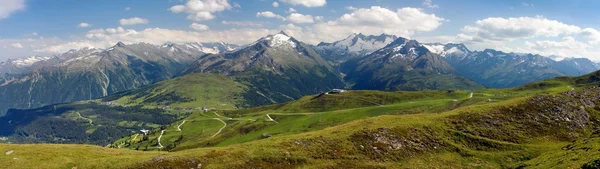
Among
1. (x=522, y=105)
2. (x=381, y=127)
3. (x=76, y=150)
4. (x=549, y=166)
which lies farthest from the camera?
(x=522, y=105)

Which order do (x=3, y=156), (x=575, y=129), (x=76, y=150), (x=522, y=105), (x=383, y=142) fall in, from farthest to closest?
(x=522, y=105) < (x=575, y=129) < (x=383, y=142) < (x=76, y=150) < (x=3, y=156)

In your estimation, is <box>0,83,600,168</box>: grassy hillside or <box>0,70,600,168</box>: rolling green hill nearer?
<box>0,70,600,168</box>: rolling green hill

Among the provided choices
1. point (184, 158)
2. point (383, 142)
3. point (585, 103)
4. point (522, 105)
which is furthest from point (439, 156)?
point (585, 103)

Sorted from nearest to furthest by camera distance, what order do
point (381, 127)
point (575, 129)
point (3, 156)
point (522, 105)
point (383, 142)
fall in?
point (3, 156) < point (383, 142) < point (381, 127) < point (575, 129) < point (522, 105)

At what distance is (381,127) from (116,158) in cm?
5347

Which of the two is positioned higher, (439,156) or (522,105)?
(522,105)

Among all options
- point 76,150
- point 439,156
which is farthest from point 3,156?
point 439,156

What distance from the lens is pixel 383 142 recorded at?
76.9 m

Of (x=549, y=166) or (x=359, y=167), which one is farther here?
(x=359, y=167)

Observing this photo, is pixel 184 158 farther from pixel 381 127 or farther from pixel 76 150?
pixel 381 127

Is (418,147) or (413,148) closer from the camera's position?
(413,148)

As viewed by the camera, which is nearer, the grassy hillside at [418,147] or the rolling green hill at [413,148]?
the rolling green hill at [413,148]

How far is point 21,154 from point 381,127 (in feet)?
228

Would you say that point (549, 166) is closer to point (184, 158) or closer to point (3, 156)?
point (184, 158)
